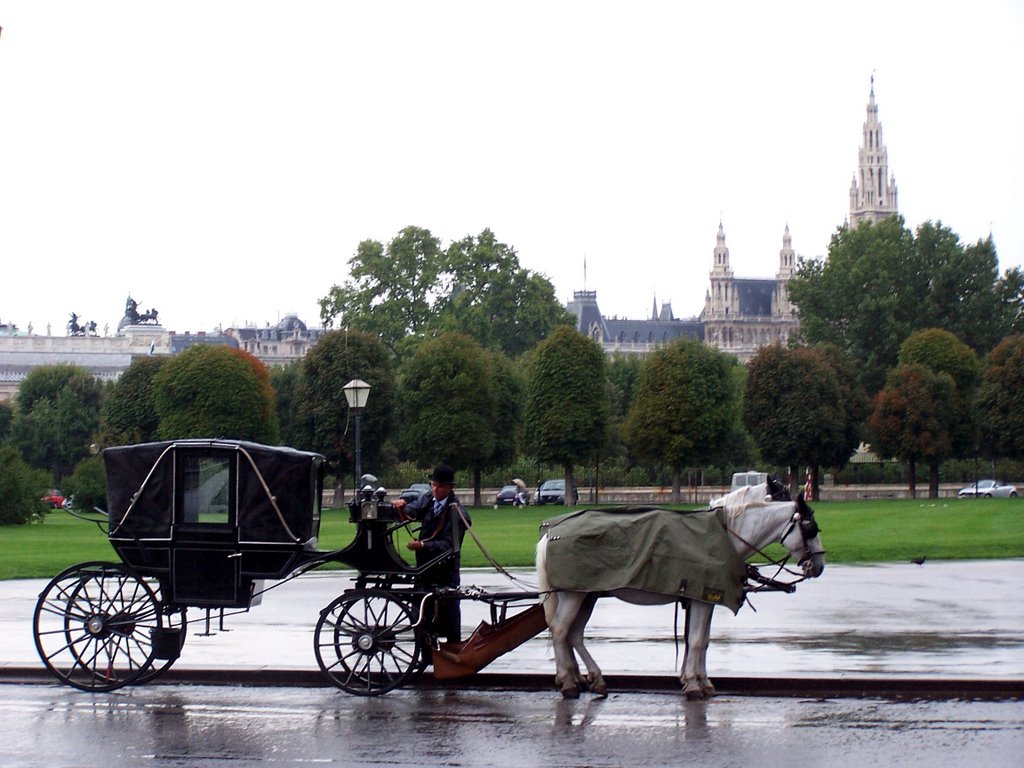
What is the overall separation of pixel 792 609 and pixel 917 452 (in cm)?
5885

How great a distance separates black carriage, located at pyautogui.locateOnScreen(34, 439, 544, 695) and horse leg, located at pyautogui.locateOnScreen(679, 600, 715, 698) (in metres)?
1.38

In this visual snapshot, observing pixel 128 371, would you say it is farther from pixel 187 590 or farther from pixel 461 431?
pixel 187 590

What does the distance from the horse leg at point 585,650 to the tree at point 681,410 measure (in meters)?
60.2

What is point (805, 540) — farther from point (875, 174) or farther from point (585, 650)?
point (875, 174)

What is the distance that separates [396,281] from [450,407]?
34.2 meters

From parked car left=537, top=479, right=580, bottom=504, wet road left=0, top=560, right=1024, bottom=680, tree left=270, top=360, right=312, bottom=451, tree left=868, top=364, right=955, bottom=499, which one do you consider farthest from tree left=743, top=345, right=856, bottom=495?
wet road left=0, top=560, right=1024, bottom=680

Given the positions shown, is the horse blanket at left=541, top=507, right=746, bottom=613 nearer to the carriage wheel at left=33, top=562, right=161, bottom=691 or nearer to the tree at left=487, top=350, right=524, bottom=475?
the carriage wheel at left=33, top=562, right=161, bottom=691

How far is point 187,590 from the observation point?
12875mm

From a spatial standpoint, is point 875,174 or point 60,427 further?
point 875,174

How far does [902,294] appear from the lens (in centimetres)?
10350

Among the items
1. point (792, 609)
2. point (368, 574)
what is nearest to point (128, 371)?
point (792, 609)

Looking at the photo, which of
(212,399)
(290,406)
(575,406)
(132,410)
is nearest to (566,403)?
(575,406)

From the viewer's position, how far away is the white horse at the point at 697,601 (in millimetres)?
12164

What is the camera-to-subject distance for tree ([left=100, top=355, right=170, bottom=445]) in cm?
7975
